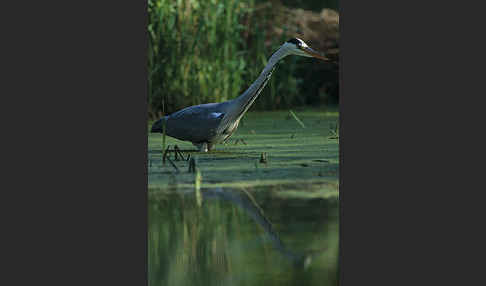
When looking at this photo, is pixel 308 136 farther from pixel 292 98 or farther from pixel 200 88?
pixel 292 98

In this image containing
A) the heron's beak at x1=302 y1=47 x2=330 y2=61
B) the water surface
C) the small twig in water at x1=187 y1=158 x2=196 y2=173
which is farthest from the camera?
the heron's beak at x1=302 y1=47 x2=330 y2=61

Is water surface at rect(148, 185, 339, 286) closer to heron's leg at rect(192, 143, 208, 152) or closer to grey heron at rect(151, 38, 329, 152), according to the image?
grey heron at rect(151, 38, 329, 152)

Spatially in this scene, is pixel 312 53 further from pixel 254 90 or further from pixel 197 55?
pixel 197 55

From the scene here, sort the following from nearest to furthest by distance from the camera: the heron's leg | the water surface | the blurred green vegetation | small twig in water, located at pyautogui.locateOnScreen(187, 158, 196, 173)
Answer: the water surface
small twig in water, located at pyautogui.locateOnScreen(187, 158, 196, 173)
the heron's leg
the blurred green vegetation

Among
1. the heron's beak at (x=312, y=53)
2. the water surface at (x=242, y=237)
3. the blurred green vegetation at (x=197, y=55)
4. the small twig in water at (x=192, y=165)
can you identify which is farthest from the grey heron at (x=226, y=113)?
the blurred green vegetation at (x=197, y=55)

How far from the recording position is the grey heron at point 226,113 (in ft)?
19.2

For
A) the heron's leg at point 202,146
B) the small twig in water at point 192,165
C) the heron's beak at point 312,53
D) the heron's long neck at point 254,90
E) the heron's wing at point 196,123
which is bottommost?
the small twig in water at point 192,165

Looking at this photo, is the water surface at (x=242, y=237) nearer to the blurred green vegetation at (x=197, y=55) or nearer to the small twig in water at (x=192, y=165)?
the small twig in water at (x=192, y=165)

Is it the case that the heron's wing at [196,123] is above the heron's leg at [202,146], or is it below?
above

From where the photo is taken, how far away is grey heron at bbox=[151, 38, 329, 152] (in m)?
5.85

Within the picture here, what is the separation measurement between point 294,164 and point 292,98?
4.21 m

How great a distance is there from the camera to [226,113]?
5.87 m

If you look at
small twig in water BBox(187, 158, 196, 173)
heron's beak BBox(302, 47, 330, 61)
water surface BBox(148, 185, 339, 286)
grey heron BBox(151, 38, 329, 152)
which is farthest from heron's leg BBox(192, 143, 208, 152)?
water surface BBox(148, 185, 339, 286)

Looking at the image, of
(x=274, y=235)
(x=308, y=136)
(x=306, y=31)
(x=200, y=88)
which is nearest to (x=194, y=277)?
(x=274, y=235)
